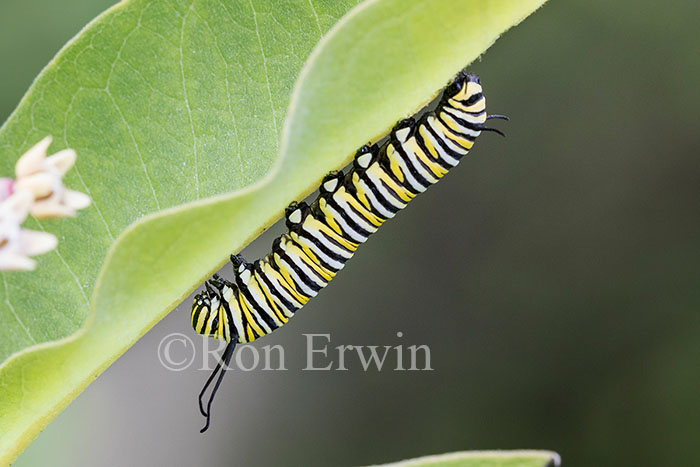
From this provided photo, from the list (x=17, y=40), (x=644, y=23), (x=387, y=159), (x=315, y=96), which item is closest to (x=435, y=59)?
(x=315, y=96)

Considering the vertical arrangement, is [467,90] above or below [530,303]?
above

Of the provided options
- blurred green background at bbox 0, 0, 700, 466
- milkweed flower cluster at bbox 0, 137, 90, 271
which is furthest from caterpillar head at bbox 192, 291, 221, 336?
blurred green background at bbox 0, 0, 700, 466

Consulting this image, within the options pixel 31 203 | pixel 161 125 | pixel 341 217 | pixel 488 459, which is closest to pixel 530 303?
pixel 341 217

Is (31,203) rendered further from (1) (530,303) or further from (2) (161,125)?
(1) (530,303)

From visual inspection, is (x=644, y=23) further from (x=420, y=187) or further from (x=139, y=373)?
(x=139, y=373)

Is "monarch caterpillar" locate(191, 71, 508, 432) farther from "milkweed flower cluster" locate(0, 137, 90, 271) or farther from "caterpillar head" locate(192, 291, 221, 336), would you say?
"milkweed flower cluster" locate(0, 137, 90, 271)
